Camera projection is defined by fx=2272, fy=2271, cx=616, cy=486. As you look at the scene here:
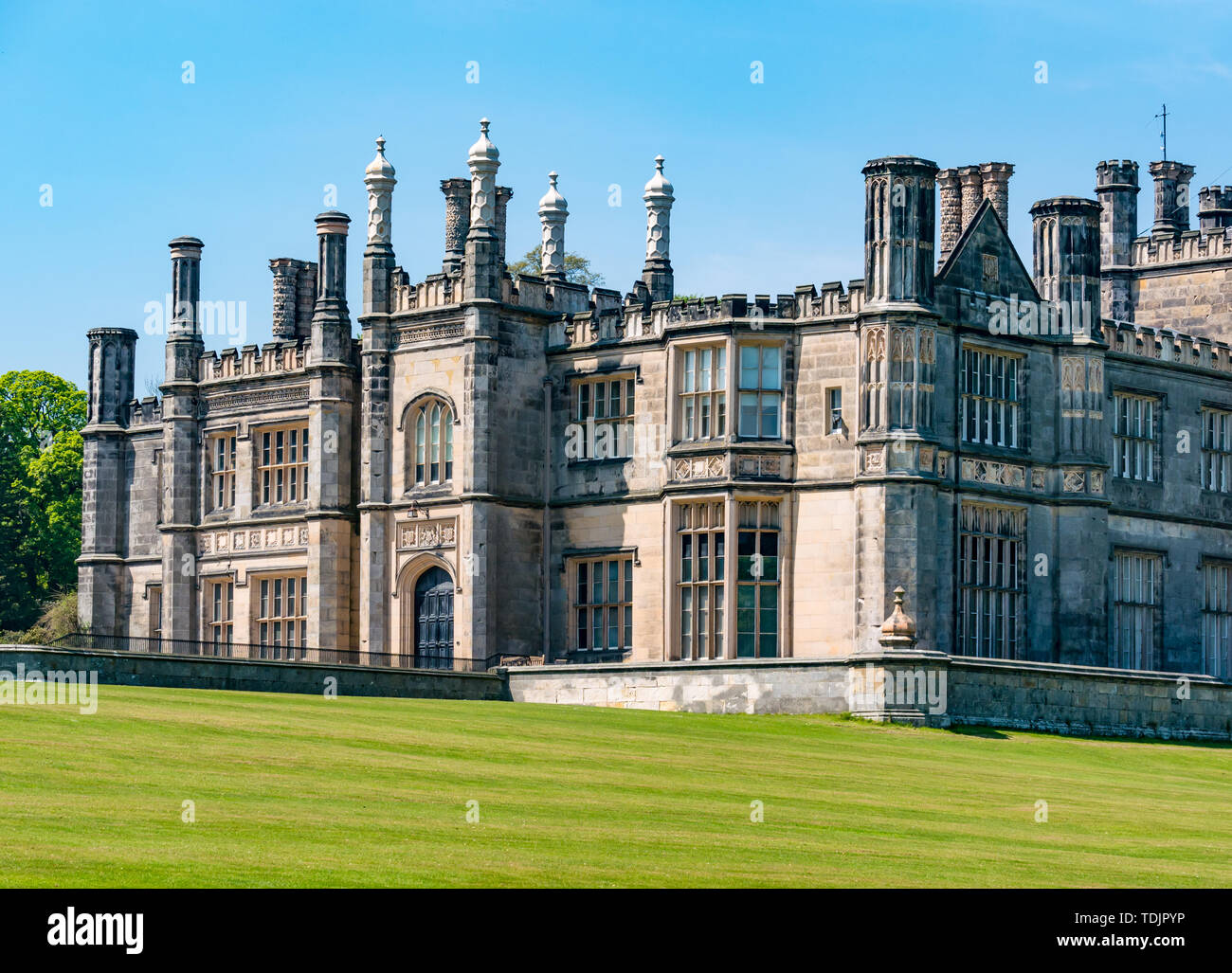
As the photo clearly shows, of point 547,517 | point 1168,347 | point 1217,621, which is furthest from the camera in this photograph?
point 1217,621

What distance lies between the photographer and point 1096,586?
50781 millimetres

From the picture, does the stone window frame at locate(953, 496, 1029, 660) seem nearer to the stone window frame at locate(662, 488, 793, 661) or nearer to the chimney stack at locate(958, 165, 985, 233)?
the stone window frame at locate(662, 488, 793, 661)

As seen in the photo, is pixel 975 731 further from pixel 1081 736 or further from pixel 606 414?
pixel 606 414

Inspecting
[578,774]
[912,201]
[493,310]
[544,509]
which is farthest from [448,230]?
[578,774]

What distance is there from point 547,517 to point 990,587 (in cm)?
1066

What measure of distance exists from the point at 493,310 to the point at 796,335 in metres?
7.46

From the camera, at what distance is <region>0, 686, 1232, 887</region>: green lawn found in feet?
68.2

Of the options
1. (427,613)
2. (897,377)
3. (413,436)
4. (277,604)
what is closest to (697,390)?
(897,377)

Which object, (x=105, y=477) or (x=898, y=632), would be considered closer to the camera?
(x=898, y=632)

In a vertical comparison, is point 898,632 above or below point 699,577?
below

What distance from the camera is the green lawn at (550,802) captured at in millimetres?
20781

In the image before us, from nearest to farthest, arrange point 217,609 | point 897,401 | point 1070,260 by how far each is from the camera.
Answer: point 897,401 < point 1070,260 < point 217,609

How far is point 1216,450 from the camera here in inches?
2221

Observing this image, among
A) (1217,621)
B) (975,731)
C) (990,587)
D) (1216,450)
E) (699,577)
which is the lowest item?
(975,731)
